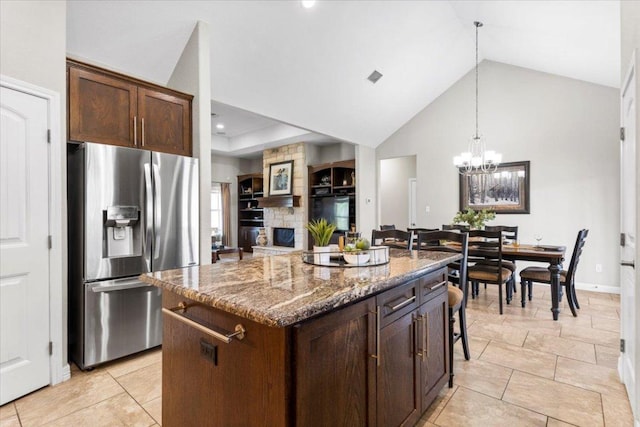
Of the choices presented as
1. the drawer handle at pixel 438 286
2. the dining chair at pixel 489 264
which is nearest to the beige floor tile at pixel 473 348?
the dining chair at pixel 489 264

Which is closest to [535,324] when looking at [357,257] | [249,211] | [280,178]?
[357,257]

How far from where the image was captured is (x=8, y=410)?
204 cm

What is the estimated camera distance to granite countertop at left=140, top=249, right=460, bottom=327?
3.41ft

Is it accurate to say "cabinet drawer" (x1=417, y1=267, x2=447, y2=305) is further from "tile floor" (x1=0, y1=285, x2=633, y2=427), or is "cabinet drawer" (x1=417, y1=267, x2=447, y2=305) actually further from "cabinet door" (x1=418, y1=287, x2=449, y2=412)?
"tile floor" (x1=0, y1=285, x2=633, y2=427)

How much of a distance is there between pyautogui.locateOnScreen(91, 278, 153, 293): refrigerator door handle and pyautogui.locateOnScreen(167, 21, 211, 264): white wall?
0.64m

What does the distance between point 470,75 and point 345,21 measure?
3.20 metres

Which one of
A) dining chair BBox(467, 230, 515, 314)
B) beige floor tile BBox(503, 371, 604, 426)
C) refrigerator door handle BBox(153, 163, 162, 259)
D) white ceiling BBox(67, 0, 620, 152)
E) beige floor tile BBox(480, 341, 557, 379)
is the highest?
white ceiling BBox(67, 0, 620, 152)

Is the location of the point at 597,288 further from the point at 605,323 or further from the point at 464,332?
the point at 464,332

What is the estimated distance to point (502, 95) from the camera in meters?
5.62

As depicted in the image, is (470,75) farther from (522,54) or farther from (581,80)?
(581,80)

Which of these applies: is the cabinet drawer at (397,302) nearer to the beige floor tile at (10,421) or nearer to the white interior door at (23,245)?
the beige floor tile at (10,421)

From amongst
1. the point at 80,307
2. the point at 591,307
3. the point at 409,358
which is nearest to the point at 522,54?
the point at 591,307

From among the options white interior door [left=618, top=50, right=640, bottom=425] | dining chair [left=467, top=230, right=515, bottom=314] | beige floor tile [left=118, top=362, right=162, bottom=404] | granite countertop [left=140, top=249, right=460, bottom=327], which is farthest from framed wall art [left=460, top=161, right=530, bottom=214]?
beige floor tile [left=118, top=362, right=162, bottom=404]

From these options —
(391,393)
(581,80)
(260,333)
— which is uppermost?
(581,80)
